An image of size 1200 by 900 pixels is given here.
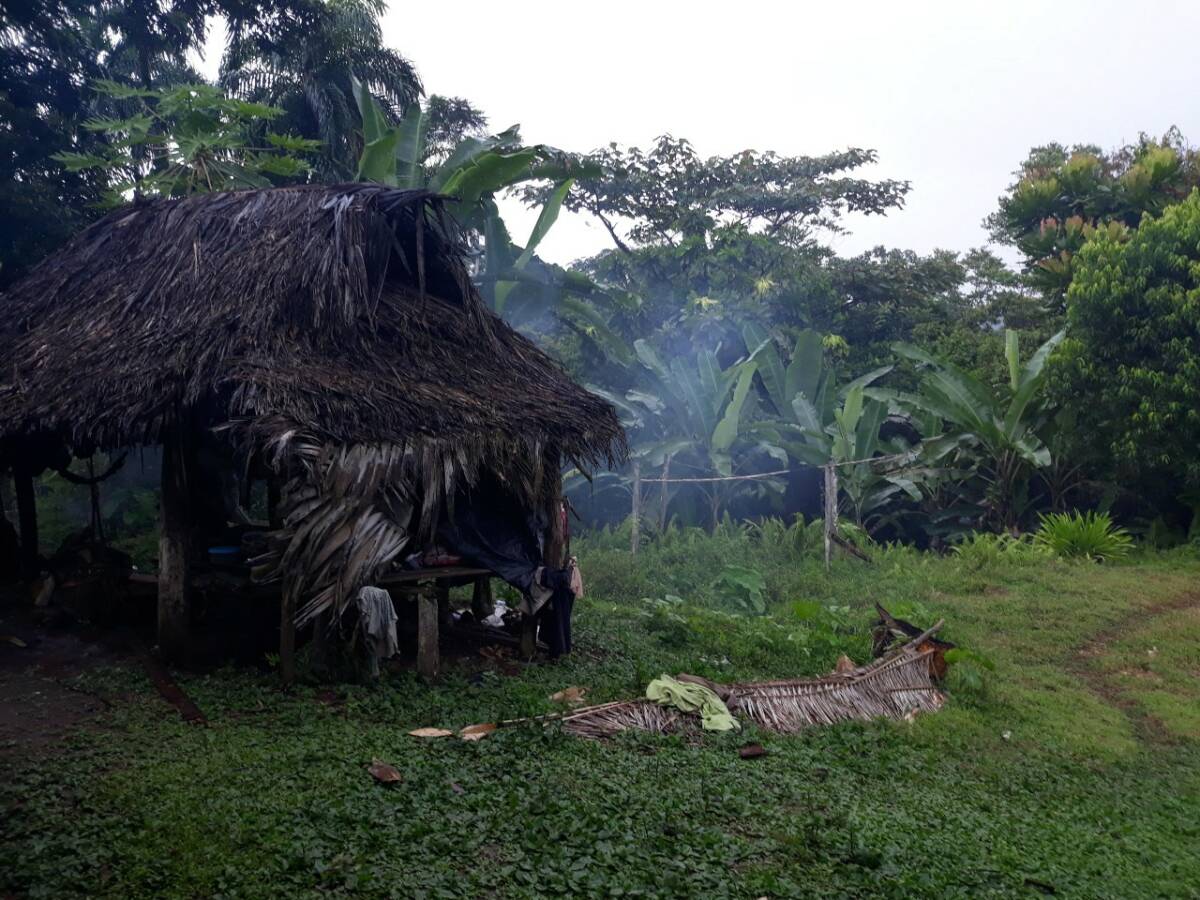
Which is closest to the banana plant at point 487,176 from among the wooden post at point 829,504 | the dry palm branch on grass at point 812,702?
the wooden post at point 829,504

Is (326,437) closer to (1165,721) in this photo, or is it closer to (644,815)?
(644,815)

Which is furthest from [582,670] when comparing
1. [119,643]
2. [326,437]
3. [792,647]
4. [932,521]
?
[932,521]

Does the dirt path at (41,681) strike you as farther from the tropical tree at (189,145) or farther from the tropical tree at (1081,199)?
the tropical tree at (1081,199)

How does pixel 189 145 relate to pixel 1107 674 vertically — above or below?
above

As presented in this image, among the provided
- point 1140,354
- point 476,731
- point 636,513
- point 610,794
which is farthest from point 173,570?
point 1140,354

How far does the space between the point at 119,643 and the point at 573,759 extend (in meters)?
4.61

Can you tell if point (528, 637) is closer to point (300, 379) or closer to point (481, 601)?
point (481, 601)

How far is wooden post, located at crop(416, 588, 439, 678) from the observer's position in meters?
7.95

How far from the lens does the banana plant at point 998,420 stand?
A: 1553cm

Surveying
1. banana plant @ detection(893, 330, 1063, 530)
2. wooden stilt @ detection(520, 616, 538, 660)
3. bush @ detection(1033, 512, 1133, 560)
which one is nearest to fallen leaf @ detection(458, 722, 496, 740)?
wooden stilt @ detection(520, 616, 538, 660)

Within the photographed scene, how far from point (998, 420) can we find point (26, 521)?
1288cm

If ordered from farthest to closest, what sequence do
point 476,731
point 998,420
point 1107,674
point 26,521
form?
1. point 998,420
2. point 26,521
3. point 1107,674
4. point 476,731

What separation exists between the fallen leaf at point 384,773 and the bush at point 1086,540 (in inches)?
464

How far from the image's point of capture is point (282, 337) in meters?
8.00
